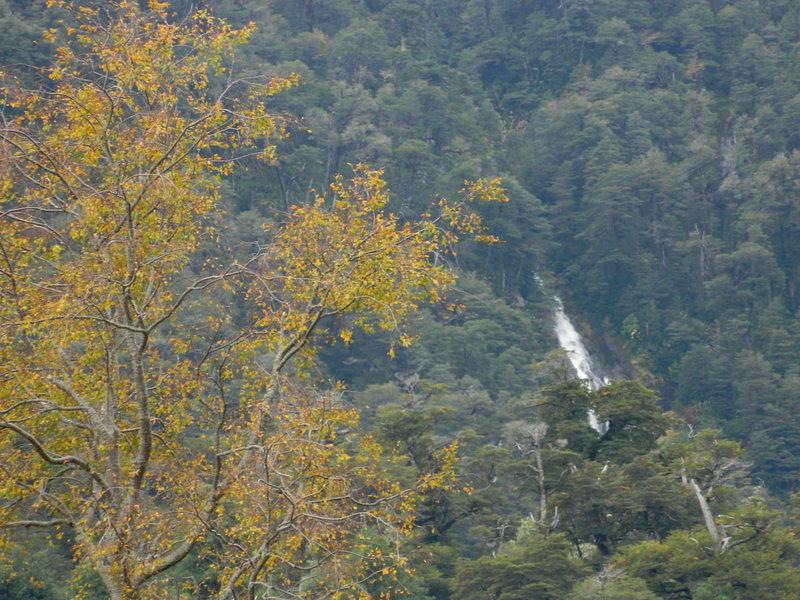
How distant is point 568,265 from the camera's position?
2643 inches

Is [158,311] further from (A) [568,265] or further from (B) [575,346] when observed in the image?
(A) [568,265]

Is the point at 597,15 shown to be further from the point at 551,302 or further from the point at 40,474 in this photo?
the point at 40,474

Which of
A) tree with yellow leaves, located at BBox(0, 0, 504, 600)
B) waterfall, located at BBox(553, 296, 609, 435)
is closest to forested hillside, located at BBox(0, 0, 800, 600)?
waterfall, located at BBox(553, 296, 609, 435)

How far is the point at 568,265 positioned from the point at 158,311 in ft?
200

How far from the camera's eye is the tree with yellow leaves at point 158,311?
6.69 metres

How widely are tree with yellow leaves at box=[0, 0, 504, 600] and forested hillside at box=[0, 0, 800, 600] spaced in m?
12.0

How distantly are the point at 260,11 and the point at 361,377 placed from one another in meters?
31.4

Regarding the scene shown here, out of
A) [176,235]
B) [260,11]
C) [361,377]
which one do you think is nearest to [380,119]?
[260,11]

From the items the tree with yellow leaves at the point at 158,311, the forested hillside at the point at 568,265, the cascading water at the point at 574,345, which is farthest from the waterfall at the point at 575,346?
the tree with yellow leaves at the point at 158,311

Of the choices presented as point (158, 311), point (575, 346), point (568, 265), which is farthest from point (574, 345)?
point (158, 311)

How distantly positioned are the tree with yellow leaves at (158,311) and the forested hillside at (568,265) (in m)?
12.0

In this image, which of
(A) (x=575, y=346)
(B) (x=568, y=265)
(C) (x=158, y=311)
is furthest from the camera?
(B) (x=568, y=265)

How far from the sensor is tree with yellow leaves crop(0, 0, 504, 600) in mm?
6688

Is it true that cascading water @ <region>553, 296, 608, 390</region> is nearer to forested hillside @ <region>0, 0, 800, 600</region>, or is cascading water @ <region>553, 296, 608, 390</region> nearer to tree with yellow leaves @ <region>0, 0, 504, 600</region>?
forested hillside @ <region>0, 0, 800, 600</region>
